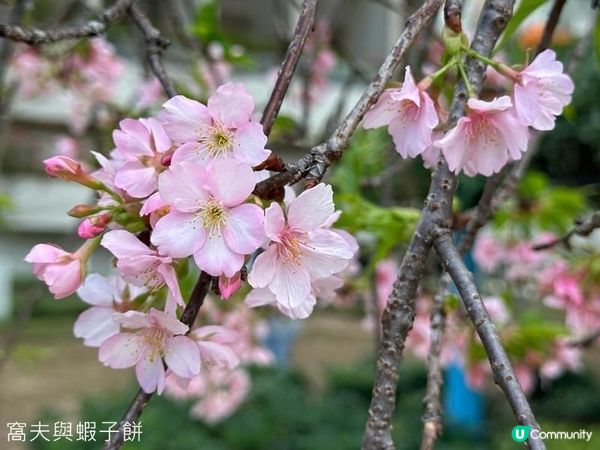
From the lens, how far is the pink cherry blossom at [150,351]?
52 centimetres

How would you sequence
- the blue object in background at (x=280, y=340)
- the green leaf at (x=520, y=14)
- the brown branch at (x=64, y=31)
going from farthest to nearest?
the blue object in background at (x=280, y=340) < the green leaf at (x=520, y=14) < the brown branch at (x=64, y=31)

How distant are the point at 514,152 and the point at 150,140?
0.27m

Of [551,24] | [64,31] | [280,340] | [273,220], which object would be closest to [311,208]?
[273,220]

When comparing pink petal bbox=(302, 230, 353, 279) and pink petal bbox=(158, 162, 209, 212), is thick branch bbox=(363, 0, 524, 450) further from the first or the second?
pink petal bbox=(158, 162, 209, 212)

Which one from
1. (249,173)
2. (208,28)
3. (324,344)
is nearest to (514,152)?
(249,173)

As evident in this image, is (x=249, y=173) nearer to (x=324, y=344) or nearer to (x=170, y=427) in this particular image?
(x=170, y=427)

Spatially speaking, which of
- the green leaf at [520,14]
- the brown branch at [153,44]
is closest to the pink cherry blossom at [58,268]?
the brown branch at [153,44]

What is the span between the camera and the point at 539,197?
5.82 ft

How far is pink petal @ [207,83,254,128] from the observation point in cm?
48

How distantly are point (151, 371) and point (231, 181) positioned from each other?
176mm

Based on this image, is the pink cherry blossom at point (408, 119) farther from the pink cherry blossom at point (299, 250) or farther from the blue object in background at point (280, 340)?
the blue object in background at point (280, 340)

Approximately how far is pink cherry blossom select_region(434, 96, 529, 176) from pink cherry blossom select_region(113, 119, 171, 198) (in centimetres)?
20

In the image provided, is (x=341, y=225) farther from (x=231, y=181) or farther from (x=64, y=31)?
(x=231, y=181)

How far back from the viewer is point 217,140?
0.49 metres
